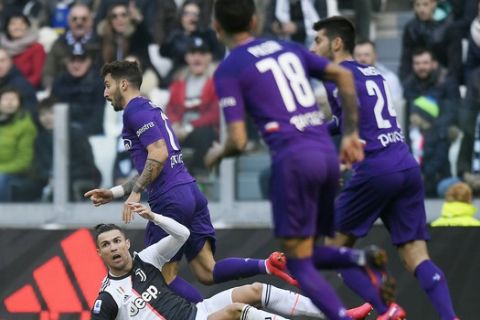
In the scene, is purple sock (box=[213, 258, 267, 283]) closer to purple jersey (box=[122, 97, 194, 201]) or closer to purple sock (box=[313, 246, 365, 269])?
purple jersey (box=[122, 97, 194, 201])

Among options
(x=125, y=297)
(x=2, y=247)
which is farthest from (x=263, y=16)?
(x=125, y=297)

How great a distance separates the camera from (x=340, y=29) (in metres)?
9.97

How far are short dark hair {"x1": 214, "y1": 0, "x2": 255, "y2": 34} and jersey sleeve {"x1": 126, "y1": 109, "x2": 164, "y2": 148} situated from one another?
6.33 ft

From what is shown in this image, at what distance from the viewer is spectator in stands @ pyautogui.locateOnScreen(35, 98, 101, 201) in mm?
13172

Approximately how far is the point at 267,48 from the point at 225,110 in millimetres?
466

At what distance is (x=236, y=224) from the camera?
42.4 feet

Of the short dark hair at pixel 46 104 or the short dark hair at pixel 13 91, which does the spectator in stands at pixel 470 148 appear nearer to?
the short dark hair at pixel 46 104

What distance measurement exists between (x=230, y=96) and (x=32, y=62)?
320 inches

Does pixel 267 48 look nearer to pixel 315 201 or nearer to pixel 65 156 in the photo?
pixel 315 201

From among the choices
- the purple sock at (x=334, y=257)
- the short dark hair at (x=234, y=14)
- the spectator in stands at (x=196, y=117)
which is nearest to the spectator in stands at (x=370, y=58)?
the spectator in stands at (x=196, y=117)

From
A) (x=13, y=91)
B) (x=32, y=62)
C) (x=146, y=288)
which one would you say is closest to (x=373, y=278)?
(x=146, y=288)

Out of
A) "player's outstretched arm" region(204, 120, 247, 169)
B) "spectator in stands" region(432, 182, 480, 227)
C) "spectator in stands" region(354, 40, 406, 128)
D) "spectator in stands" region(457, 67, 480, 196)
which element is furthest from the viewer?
"spectator in stands" region(354, 40, 406, 128)

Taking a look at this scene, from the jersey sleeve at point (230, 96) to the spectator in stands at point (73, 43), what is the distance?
746 cm

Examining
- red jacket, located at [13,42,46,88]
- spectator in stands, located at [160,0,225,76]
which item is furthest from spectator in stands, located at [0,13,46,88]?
spectator in stands, located at [160,0,225,76]
